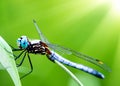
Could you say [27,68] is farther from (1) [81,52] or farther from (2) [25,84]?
(1) [81,52]

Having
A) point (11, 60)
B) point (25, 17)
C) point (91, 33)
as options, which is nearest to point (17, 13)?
point (25, 17)

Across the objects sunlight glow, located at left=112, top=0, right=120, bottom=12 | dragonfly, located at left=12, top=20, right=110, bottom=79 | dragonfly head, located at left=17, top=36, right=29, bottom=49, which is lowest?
dragonfly, located at left=12, top=20, right=110, bottom=79

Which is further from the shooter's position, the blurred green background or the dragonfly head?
the blurred green background

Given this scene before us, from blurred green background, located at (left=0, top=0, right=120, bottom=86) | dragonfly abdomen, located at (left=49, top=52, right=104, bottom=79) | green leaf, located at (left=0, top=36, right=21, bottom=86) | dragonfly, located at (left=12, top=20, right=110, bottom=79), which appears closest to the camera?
green leaf, located at (left=0, top=36, right=21, bottom=86)

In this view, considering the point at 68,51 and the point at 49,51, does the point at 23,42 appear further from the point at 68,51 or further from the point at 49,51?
the point at 68,51

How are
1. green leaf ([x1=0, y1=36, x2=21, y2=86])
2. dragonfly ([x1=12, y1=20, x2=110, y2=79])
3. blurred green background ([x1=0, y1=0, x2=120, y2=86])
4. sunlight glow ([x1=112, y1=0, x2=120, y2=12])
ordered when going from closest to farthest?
green leaf ([x1=0, y1=36, x2=21, y2=86]), dragonfly ([x1=12, y1=20, x2=110, y2=79]), blurred green background ([x1=0, y1=0, x2=120, y2=86]), sunlight glow ([x1=112, y1=0, x2=120, y2=12])

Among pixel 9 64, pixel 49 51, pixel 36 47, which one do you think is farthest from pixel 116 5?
pixel 9 64

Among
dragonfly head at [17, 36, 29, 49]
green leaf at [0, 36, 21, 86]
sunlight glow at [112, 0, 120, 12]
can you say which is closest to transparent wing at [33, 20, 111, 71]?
dragonfly head at [17, 36, 29, 49]

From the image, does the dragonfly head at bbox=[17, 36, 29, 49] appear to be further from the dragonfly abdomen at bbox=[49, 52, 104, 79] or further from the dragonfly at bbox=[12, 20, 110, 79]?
the dragonfly abdomen at bbox=[49, 52, 104, 79]
